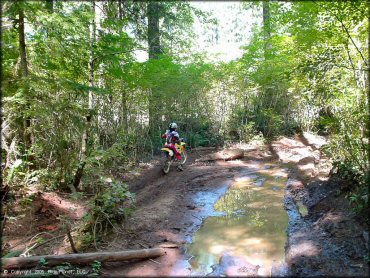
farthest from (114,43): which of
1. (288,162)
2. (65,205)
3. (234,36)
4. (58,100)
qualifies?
(234,36)

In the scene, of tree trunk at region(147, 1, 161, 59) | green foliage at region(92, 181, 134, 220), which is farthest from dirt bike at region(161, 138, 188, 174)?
tree trunk at region(147, 1, 161, 59)

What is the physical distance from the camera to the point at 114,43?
29.2 feet

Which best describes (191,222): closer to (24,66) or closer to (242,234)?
(242,234)

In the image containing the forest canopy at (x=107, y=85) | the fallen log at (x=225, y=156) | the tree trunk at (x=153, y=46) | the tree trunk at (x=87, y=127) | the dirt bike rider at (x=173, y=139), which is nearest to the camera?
the forest canopy at (x=107, y=85)

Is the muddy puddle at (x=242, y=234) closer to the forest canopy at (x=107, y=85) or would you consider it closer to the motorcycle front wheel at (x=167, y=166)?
the forest canopy at (x=107, y=85)

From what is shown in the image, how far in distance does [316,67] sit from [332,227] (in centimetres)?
349

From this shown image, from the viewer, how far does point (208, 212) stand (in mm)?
7598

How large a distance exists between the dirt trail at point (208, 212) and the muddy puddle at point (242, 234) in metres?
0.20

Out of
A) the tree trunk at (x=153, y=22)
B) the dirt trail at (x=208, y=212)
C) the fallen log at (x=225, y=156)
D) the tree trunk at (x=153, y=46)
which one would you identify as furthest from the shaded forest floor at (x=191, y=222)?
the tree trunk at (x=153, y=22)

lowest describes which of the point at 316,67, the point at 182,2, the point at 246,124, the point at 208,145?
the point at 208,145

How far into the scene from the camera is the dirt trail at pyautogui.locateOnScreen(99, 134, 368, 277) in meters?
4.76

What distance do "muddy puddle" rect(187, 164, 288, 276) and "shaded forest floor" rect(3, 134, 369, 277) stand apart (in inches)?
6.8

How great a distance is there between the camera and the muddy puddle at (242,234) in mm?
4996

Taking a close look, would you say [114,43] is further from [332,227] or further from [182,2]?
[182,2]
